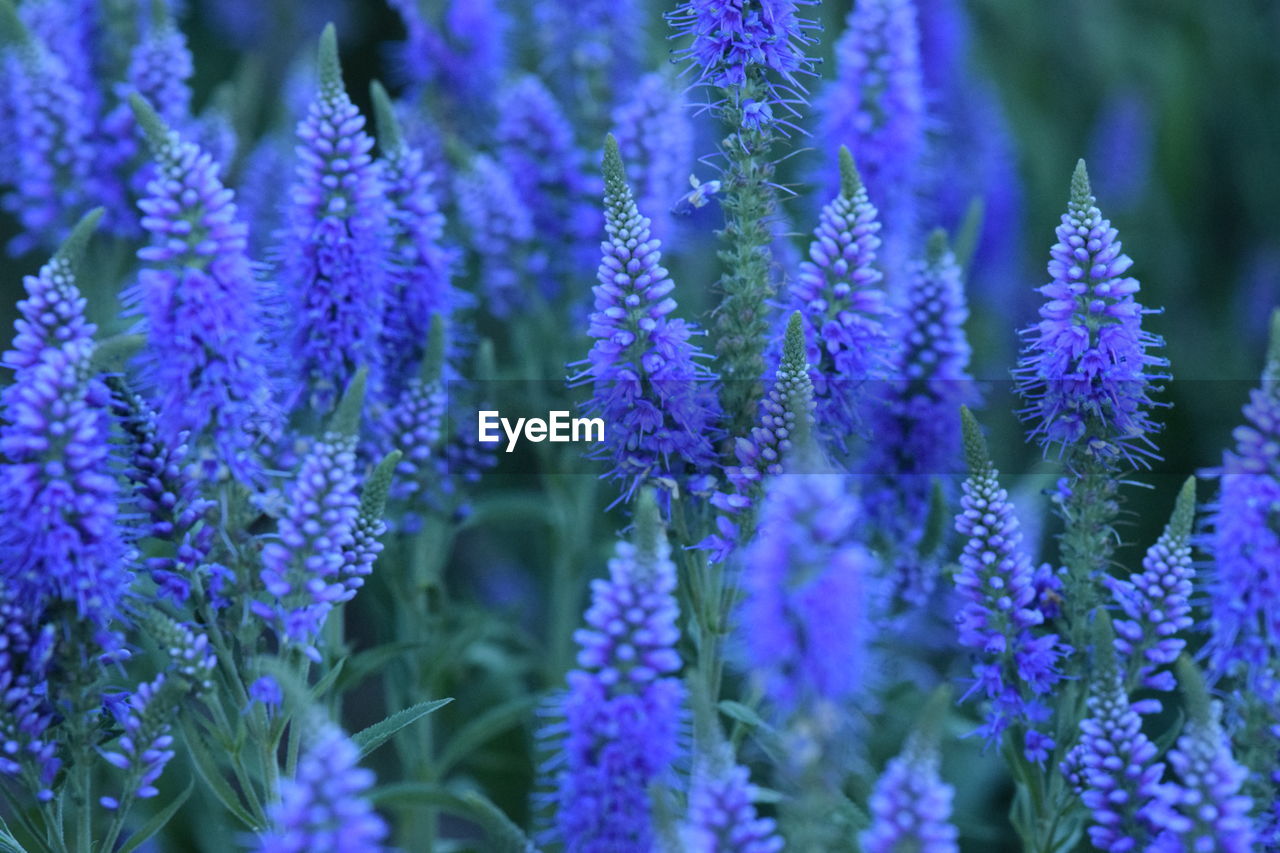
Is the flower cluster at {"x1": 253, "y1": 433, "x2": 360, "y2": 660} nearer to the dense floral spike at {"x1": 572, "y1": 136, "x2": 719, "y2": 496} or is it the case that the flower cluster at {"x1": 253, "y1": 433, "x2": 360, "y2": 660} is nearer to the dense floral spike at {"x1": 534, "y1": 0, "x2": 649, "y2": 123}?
the dense floral spike at {"x1": 572, "y1": 136, "x2": 719, "y2": 496}

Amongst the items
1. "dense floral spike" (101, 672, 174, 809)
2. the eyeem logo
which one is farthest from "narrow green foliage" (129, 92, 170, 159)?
the eyeem logo

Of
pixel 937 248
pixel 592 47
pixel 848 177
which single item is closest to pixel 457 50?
pixel 592 47

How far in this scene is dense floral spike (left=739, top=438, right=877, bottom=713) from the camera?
7.06 ft

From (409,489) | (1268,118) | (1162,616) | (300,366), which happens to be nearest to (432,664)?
(409,489)

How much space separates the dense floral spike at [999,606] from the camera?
2.90 meters

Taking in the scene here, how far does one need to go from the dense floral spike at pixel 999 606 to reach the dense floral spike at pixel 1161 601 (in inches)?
6.5

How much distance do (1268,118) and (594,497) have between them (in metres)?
4.56

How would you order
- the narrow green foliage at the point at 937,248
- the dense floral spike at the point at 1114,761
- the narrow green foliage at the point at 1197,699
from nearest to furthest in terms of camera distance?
the narrow green foliage at the point at 1197,699 < the dense floral spike at the point at 1114,761 < the narrow green foliage at the point at 937,248

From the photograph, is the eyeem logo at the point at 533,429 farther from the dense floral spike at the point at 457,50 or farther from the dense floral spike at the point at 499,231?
the dense floral spike at the point at 457,50

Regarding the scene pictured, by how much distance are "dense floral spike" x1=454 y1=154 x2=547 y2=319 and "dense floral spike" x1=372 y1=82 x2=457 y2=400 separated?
643 mm

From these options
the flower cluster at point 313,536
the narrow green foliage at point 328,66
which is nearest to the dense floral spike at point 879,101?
the narrow green foliage at point 328,66

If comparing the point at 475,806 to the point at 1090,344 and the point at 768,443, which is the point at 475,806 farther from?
the point at 1090,344

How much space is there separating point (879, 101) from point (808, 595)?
2452 millimetres

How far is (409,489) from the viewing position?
12.3 ft
